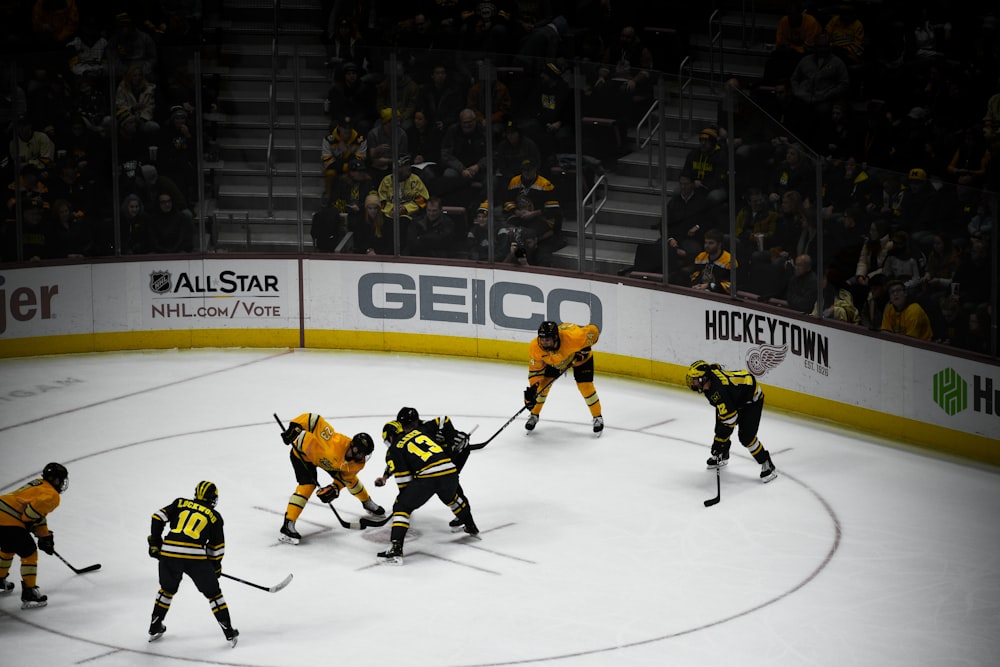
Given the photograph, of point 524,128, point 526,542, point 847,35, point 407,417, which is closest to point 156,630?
point 407,417

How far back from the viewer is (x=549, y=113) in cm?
1669

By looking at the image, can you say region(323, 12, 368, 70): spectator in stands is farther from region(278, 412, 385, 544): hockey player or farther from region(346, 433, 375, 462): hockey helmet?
region(346, 433, 375, 462): hockey helmet

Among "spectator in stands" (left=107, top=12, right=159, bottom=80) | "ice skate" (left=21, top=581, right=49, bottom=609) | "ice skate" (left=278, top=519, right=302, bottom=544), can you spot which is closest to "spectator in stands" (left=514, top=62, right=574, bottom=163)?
"spectator in stands" (left=107, top=12, right=159, bottom=80)

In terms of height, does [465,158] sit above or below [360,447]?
above

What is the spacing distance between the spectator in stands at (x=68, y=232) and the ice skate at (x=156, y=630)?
29.0 feet

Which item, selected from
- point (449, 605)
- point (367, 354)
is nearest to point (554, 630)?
point (449, 605)

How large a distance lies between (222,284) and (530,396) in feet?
17.8

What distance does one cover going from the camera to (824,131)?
16391 millimetres

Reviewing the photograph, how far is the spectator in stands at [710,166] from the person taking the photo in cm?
1539

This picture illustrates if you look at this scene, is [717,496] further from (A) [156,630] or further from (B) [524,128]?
(B) [524,128]

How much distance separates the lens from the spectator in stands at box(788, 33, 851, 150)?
16547 mm

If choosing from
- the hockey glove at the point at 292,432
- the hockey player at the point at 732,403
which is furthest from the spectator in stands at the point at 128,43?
the hockey player at the point at 732,403

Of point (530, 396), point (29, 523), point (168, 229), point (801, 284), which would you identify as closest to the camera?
point (29, 523)

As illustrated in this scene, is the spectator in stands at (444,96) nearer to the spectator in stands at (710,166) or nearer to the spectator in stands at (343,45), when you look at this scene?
the spectator in stands at (343,45)
